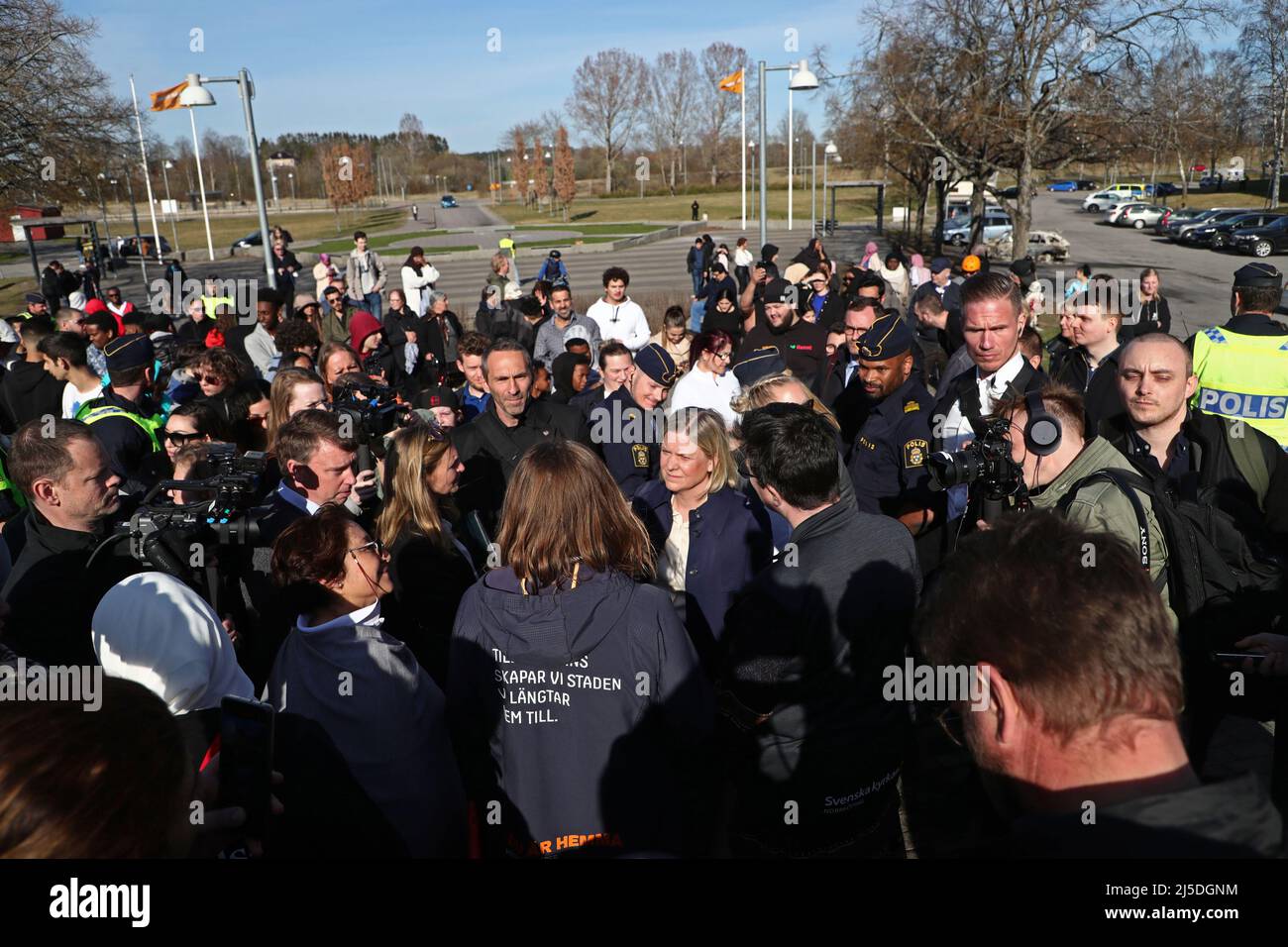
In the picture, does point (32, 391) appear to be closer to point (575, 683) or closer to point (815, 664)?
point (575, 683)

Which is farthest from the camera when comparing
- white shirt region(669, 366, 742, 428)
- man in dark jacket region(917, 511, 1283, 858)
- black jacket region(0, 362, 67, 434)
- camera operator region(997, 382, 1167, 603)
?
black jacket region(0, 362, 67, 434)

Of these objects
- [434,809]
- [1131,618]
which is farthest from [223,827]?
[1131,618]

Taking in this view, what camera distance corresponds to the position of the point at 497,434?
16.8 feet

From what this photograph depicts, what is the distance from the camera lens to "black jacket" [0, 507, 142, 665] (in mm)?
3000

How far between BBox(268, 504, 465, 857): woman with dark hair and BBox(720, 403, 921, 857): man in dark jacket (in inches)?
38.1

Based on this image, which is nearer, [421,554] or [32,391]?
[421,554]

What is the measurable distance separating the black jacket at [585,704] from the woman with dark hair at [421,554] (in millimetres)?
838

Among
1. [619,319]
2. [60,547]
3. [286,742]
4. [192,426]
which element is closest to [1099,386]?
[286,742]

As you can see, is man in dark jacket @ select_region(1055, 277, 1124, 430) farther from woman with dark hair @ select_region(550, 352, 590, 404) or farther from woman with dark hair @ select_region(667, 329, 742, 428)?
woman with dark hair @ select_region(550, 352, 590, 404)

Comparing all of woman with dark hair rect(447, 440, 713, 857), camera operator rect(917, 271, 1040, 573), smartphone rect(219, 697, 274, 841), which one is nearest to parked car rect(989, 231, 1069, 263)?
camera operator rect(917, 271, 1040, 573)

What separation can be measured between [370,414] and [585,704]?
2.23m

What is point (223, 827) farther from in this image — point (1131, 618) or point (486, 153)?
point (486, 153)

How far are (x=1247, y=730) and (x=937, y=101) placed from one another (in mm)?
23299
